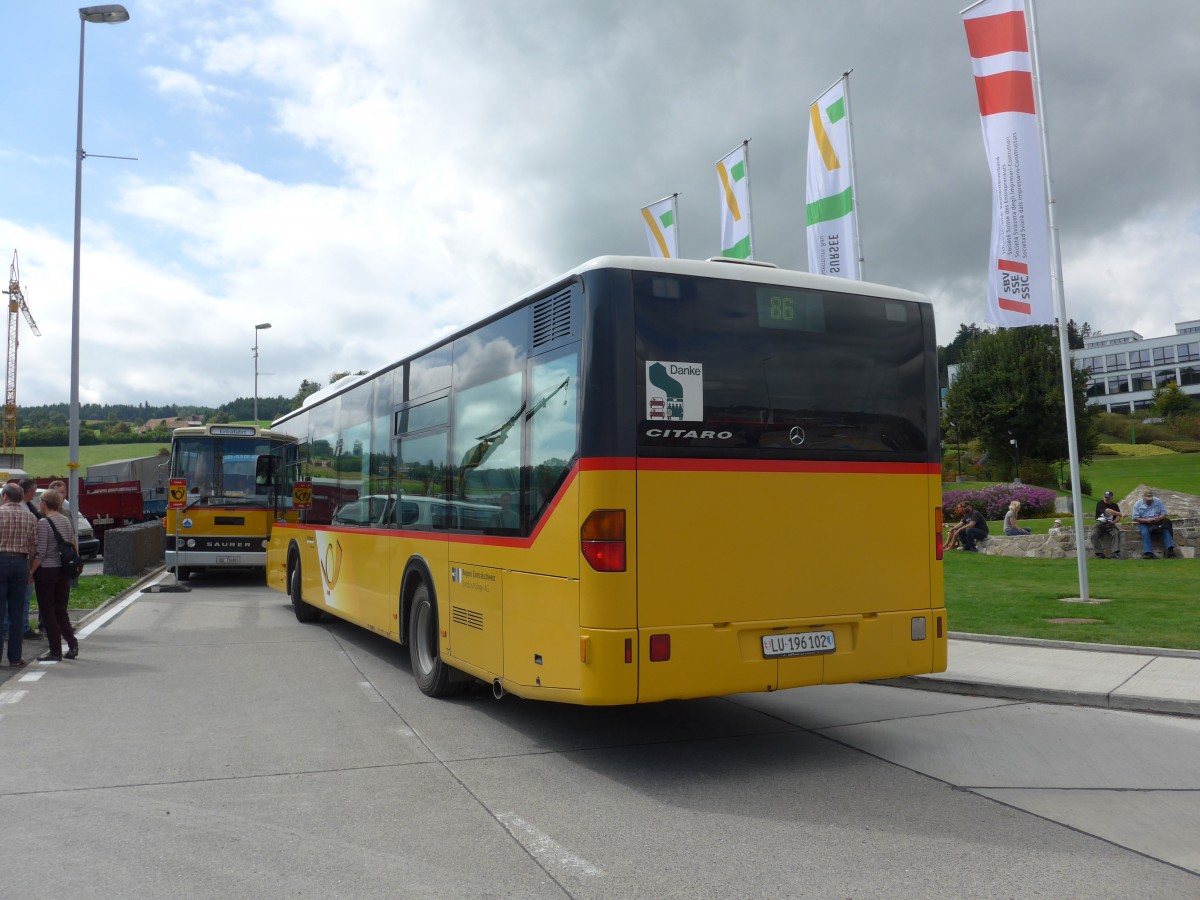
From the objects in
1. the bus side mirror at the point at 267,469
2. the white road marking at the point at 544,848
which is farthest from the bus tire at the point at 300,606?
the white road marking at the point at 544,848

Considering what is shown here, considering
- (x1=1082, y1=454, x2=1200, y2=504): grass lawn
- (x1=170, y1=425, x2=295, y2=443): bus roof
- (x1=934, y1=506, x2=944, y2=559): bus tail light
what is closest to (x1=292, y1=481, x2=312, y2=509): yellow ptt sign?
(x1=170, y1=425, x2=295, y2=443): bus roof

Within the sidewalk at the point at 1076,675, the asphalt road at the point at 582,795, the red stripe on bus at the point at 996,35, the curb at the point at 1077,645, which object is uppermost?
the red stripe on bus at the point at 996,35

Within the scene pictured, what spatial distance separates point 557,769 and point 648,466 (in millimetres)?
2003

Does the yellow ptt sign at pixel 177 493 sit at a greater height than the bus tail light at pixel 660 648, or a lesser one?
greater

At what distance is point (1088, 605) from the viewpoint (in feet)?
43.0

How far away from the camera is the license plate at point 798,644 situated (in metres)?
6.26

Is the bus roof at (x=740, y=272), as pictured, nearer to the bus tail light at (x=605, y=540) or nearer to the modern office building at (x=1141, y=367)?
the bus tail light at (x=605, y=540)

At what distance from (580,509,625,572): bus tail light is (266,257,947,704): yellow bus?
0.5 inches

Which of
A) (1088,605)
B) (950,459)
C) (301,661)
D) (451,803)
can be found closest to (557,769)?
(451,803)

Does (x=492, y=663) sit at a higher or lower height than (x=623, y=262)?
lower

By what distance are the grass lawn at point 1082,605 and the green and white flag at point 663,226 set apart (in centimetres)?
864

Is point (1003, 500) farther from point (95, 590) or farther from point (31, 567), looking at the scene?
point (31, 567)

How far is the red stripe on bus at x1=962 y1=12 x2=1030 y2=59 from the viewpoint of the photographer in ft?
44.5

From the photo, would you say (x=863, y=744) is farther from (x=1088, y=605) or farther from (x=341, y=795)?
(x=1088, y=605)
